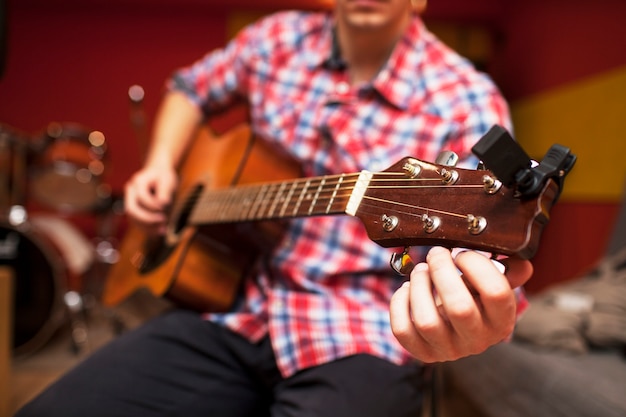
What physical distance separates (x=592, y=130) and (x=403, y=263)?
2505 mm

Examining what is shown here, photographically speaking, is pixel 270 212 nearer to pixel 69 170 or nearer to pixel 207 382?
pixel 207 382

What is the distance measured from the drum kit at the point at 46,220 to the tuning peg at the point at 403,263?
7.18ft

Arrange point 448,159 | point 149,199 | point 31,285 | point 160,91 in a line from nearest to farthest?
point 448,159
point 149,199
point 31,285
point 160,91

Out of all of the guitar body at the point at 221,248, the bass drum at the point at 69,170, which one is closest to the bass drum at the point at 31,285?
the bass drum at the point at 69,170

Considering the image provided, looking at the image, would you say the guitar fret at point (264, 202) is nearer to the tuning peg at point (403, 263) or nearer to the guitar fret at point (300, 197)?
the guitar fret at point (300, 197)

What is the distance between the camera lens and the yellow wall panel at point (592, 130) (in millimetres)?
2592

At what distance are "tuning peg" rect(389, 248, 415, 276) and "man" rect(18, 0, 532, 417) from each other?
16 cm

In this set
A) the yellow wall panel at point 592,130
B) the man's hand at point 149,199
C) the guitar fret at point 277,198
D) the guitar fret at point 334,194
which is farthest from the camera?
the yellow wall panel at point 592,130

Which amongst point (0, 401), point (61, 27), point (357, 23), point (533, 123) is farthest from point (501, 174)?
point (61, 27)

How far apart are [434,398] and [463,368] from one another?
770 mm

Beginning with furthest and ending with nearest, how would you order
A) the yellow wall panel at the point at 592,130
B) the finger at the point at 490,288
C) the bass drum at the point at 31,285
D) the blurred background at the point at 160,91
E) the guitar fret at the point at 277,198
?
the blurred background at the point at 160,91, the yellow wall panel at the point at 592,130, the bass drum at the point at 31,285, the guitar fret at the point at 277,198, the finger at the point at 490,288

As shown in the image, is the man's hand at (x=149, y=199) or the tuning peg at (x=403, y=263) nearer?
the tuning peg at (x=403, y=263)

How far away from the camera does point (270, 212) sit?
0.87 meters

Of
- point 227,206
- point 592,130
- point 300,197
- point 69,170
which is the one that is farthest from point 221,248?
point 592,130
